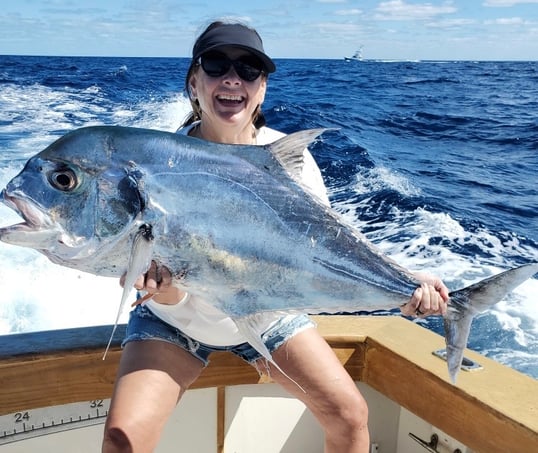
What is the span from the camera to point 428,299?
5.86ft

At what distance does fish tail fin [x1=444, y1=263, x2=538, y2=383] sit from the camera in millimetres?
1753

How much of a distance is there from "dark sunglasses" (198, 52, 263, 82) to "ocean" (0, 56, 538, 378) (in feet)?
10.2

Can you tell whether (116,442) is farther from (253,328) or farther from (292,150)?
(292,150)

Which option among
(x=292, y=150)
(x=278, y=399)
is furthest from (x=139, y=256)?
(x=278, y=399)

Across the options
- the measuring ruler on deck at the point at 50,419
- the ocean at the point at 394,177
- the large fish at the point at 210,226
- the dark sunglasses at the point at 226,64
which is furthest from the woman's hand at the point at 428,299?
the ocean at the point at 394,177

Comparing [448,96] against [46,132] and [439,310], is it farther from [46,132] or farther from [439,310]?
[439,310]

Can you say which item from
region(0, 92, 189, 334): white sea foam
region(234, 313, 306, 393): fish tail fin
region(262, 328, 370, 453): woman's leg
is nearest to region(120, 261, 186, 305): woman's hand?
region(234, 313, 306, 393): fish tail fin

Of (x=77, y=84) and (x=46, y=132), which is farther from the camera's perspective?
(x=77, y=84)

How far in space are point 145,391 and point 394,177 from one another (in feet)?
26.0

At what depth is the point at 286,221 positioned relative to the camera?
1.64 m

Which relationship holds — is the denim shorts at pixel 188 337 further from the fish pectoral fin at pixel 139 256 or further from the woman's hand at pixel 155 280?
the fish pectoral fin at pixel 139 256

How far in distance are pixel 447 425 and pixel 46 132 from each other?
10.5m

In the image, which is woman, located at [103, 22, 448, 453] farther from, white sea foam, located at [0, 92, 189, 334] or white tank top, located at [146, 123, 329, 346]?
white sea foam, located at [0, 92, 189, 334]

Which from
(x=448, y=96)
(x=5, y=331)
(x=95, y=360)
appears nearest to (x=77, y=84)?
(x=448, y=96)
